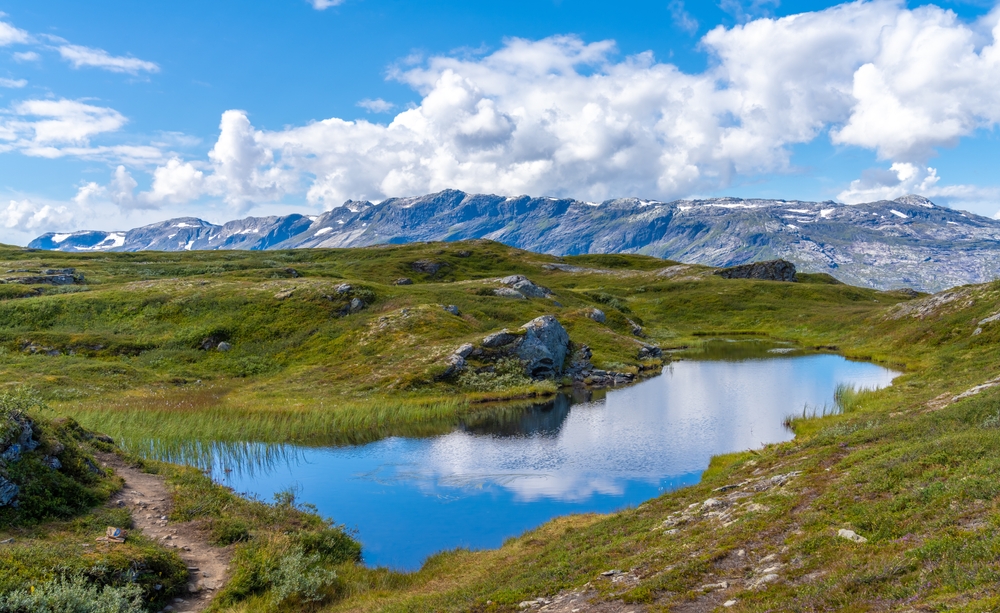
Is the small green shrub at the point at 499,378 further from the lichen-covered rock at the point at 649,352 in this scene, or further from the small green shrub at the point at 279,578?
the small green shrub at the point at 279,578

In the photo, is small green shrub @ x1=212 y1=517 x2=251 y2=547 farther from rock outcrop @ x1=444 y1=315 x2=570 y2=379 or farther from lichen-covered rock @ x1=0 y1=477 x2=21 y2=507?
rock outcrop @ x1=444 y1=315 x2=570 y2=379

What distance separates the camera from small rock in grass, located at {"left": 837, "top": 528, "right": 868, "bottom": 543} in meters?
15.9

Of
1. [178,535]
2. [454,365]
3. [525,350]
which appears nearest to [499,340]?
[525,350]

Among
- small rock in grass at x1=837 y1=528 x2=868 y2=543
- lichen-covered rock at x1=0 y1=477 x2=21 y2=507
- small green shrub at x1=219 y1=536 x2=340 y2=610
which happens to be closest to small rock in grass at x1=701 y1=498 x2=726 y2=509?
small rock in grass at x1=837 y1=528 x2=868 y2=543

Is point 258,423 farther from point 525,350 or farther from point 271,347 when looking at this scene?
point 525,350

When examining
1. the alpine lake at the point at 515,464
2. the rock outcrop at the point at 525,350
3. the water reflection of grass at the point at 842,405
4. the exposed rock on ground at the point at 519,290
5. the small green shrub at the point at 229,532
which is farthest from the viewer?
the exposed rock on ground at the point at 519,290

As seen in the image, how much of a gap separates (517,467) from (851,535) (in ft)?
98.0

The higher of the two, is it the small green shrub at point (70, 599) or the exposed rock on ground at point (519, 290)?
the exposed rock on ground at point (519, 290)

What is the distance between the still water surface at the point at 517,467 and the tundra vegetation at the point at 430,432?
10.5ft

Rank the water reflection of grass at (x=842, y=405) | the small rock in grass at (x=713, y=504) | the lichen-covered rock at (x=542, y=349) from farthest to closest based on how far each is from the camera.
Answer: the lichen-covered rock at (x=542, y=349), the water reflection of grass at (x=842, y=405), the small rock in grass at (x=713, y=504)

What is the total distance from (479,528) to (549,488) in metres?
7.75

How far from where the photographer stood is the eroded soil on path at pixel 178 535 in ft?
74.6

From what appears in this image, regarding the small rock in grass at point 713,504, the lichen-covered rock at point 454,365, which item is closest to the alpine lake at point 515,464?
the small rock in grass at point 713,504

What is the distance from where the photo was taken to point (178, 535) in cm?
2717
